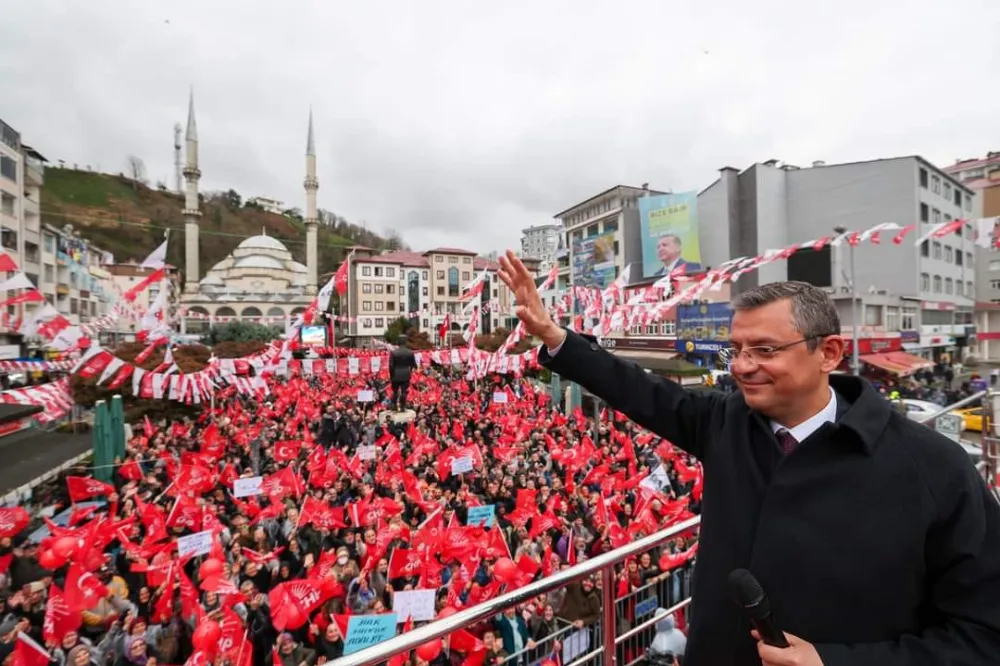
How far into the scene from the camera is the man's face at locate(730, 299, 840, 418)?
1.53 m

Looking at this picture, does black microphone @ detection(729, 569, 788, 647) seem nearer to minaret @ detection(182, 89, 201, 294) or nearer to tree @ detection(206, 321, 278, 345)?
tree @ detection(206, 321, 278, 345)

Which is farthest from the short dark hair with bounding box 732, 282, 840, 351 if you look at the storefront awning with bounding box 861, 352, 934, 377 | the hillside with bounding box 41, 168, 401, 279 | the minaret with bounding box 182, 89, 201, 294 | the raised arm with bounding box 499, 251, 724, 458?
the hillside with bounding box 41, 168, 401, 279

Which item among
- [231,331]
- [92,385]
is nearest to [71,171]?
[231,331]

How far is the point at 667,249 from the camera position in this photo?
4091 centimetres

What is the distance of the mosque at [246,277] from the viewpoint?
6412 cm

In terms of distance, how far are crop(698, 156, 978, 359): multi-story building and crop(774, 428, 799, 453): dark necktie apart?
32.4 metres

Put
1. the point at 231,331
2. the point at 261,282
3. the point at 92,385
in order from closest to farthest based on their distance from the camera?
the point at 92,385, the point at 231,331, the point at 261,282

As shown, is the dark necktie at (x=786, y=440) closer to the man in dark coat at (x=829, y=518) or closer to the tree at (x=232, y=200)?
the man in dark coat at (x=829, y=518)

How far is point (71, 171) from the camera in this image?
118188 mm

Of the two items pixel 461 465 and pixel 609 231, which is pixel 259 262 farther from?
pixel 461 465

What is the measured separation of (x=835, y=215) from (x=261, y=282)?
66.5 metres

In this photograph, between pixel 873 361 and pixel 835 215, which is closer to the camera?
pixel 873 361

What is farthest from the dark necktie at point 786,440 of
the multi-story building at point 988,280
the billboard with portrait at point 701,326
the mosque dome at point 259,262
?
the mosque dome at point 259,262

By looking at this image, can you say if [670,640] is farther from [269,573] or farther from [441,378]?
[441,378]
